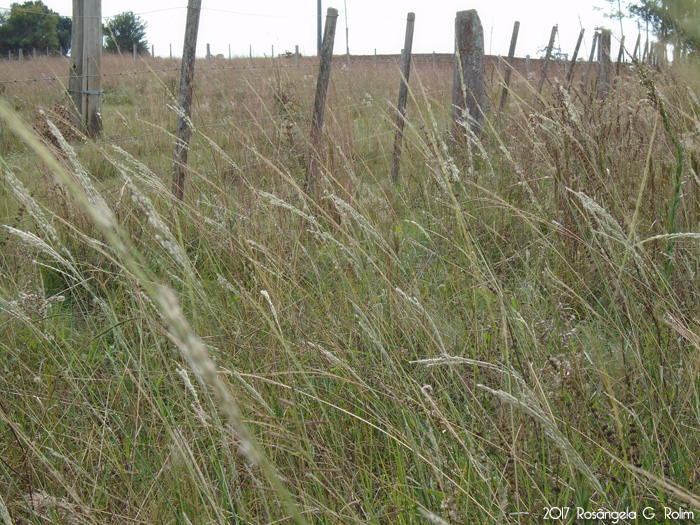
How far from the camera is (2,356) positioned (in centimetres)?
199

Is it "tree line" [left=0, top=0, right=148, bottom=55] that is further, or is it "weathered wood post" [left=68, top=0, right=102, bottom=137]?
"tree line" [left=0, top=0, right=148, bottom=55]

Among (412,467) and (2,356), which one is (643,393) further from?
(2,356)

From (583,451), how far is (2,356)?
189 centimetres

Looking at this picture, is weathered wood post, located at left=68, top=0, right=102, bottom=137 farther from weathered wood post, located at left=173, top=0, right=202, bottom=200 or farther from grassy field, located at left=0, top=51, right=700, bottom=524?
grassy field, located at left=0, top=51, right=700, bottom=524

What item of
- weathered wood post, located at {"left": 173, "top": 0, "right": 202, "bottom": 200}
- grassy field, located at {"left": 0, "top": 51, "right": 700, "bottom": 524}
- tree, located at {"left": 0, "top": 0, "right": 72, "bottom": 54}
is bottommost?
grassy field, located at {"left": 0, "top": 51, "right": 700, "bottom": 524}

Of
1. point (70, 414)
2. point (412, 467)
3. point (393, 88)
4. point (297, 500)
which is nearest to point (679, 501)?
point (412, 467)

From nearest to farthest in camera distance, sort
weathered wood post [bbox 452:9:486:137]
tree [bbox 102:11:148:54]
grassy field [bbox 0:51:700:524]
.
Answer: grassy field [bbox 0:51:700:524] → weathered wood post [bbox 452:9:486:137] → tree [bbox 102:11:148:54]

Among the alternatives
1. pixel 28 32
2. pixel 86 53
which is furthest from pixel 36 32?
pixel 86 53

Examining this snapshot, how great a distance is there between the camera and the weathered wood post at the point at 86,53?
21.2ft

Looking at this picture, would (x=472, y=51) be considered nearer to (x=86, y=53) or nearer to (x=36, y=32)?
(x=86, y=53)

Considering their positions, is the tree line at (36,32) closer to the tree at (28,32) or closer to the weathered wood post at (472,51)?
the tree at (28,32)

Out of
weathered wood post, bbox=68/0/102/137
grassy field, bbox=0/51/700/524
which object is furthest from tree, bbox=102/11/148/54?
grassy field, bbox=0/51/700/524

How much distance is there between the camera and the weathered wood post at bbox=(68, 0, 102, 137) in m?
6.48

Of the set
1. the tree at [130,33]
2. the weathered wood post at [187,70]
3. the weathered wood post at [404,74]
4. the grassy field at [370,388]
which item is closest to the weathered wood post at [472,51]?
the weathered wood post at [404,74]
